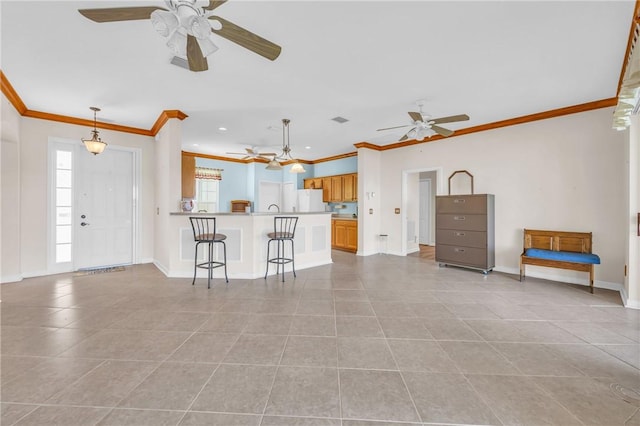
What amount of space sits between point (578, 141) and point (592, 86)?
3.23 ft

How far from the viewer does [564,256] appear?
377 cm

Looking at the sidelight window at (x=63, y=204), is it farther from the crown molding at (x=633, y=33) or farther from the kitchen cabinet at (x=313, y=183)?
the crown molding at (x=633, y=33)

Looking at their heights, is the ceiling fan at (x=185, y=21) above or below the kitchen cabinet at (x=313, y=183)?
above

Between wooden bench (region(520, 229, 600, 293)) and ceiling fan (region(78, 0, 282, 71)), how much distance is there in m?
4.66

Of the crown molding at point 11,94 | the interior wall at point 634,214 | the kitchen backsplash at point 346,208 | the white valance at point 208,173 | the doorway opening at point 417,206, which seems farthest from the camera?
the kitchen backsplash at point 346,208

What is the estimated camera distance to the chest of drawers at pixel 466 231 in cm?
458

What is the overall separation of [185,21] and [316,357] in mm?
2599

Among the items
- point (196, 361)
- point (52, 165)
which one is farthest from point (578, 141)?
point (52, 165)

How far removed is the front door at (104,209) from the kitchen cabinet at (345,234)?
15.8ft

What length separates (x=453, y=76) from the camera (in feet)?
10.3

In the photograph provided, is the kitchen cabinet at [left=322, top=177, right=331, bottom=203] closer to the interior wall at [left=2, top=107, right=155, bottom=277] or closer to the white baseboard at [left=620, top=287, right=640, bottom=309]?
the interior wall at [left=2, top=107, right=155, bottom=277]

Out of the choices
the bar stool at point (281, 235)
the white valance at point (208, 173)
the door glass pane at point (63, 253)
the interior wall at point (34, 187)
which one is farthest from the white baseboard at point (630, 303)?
the interior wall at point (34, 187)

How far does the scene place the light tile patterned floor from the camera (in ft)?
4.92

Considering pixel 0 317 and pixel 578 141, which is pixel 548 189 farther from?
pixel 0 317
